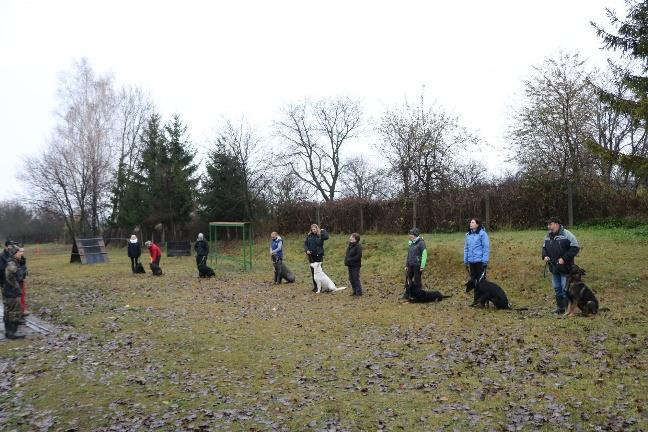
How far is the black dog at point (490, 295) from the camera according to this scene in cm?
1051

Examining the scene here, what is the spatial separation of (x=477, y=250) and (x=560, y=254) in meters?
1.76

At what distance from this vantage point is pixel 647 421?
15.7ft

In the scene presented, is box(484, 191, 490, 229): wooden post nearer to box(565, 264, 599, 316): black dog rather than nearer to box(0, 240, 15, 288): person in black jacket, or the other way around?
box(565, 264, 599, 316): black dog

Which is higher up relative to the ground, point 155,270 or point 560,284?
point 560,284

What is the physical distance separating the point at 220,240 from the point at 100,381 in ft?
94.2

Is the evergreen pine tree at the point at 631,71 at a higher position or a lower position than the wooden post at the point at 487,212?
higher

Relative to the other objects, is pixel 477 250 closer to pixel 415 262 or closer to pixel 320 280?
pixel 415 262

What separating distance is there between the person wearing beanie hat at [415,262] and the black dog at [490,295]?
1.37m

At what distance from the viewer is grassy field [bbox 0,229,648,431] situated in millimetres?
5352

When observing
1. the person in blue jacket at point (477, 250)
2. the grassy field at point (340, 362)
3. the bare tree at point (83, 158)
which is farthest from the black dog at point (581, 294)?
the bare tree at point (83, 158)

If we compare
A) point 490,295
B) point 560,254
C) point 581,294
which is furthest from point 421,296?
point 581,294

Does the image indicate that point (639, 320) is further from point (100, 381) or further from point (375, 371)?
point (100, 381)

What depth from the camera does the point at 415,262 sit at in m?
11.8

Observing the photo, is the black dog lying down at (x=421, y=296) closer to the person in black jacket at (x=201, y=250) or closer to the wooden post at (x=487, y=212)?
the person in black jacket at (x=201, y=250)
